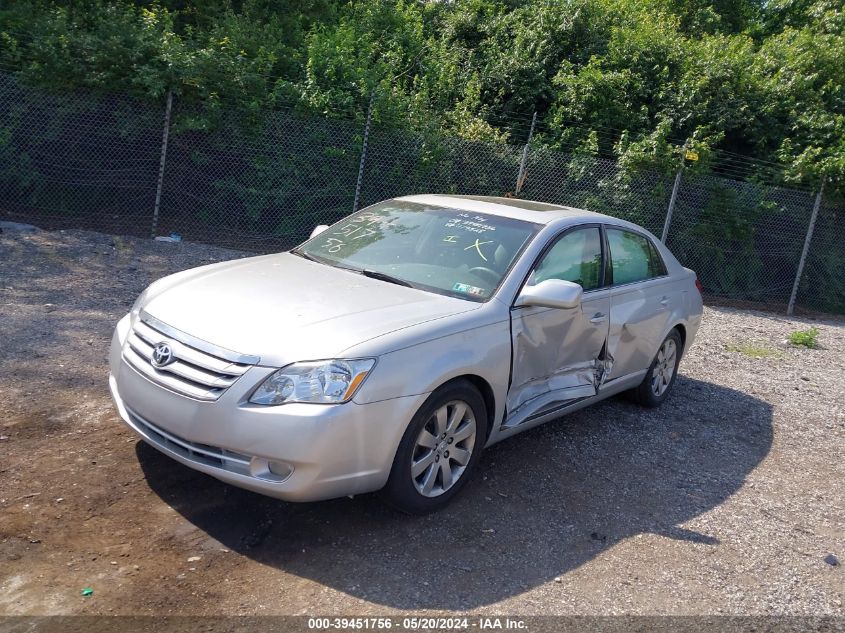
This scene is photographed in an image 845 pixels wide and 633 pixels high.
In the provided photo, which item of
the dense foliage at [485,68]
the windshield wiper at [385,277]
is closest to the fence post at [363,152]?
the dense foliage at [485,68]

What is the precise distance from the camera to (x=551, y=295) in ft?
15.0

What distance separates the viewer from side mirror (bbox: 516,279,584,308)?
4.57 metres

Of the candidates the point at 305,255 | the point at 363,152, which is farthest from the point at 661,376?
the point at 363,152

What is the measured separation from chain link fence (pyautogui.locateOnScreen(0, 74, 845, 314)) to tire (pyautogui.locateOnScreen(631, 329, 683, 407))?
20.0ft

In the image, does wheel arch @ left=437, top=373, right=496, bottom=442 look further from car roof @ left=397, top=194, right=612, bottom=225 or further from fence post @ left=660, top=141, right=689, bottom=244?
fence post @ left=660, top=141, right=689, bottom=244

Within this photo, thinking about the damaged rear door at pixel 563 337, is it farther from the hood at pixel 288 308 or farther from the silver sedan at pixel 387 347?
the hood at pixel 288 308

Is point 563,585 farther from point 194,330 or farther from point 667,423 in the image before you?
point 667,423

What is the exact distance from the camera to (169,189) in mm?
11547

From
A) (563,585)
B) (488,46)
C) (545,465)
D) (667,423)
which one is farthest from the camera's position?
(488,46)

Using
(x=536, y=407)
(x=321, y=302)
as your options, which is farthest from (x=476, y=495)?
(x=321, y=302)

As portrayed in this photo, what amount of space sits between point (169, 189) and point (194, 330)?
8231 millimetres

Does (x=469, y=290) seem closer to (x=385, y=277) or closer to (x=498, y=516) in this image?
(x=385, y=277)

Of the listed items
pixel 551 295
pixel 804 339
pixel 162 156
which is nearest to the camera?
pixel 551 295

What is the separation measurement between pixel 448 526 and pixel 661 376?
310 centimetres
